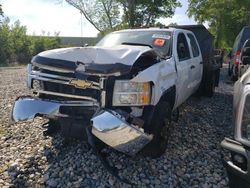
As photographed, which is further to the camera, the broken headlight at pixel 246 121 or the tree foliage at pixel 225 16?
the tree foliage at pixel 225 16

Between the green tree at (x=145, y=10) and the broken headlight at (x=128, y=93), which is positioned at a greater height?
the green tree at (x=145, y=10)

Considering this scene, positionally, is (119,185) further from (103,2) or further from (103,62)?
(103,2)

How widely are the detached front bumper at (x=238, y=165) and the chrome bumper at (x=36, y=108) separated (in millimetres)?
1566

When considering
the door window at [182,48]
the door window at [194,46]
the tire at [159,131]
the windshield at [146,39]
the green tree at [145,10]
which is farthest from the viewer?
the green tree at [145,10]

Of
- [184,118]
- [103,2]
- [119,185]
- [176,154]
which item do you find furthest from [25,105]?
[103,2]

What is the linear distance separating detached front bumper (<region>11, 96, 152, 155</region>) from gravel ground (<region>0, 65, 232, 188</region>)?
48 centimetres

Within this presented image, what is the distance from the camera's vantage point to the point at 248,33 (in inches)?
484

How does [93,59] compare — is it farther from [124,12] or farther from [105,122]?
[124,12]

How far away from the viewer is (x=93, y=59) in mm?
3885

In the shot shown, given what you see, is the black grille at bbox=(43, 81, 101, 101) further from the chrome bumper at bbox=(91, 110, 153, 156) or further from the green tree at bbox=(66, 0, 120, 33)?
the green tree at bbox=(66, 0, 120, 33)

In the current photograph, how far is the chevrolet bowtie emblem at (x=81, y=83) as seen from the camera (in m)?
3.71

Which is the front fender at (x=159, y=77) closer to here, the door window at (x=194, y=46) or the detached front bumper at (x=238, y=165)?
the detached front bumper at (x=238, y=165)

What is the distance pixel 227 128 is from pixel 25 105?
3.57m

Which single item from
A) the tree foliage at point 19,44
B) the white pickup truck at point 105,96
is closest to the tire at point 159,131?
the white pickup truck at point 105,96
